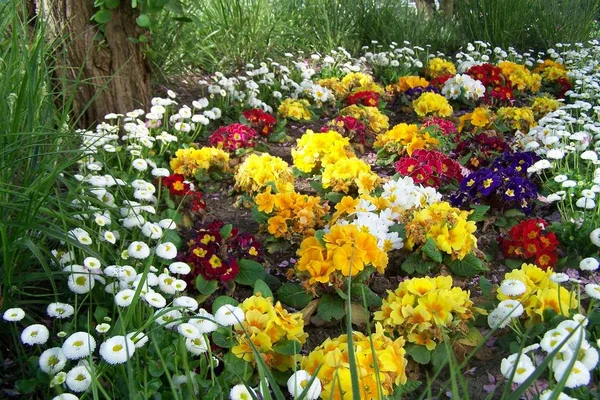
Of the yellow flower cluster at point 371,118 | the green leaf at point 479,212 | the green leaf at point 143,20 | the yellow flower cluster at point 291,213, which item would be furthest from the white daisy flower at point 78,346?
the yellow flower cluster at point 371,118

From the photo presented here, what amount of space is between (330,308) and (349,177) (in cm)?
114

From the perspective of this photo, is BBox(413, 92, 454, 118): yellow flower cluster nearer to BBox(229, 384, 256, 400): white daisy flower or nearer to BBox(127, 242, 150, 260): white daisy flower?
BBox(127, 242, 150, 260): white daisy flower

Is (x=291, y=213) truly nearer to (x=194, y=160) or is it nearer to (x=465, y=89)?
(x=194, y=160)

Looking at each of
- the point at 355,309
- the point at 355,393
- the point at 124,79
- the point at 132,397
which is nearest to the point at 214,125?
the point at 124,79

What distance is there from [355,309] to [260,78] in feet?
11.7

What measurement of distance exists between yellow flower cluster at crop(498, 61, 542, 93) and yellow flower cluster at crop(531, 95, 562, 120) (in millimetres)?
688

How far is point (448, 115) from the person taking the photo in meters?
5.14

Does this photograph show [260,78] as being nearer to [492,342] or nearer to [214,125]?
[214,125]

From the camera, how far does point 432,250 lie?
9.43 feet

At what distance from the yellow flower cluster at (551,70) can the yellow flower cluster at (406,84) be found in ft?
4.79

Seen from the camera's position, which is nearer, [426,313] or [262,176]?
[426,313]

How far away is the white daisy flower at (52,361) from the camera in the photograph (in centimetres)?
181

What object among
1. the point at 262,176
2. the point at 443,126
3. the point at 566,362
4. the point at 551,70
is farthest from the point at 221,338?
the point at 551,70

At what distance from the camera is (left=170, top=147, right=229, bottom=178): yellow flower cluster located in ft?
12.8
